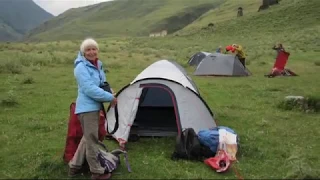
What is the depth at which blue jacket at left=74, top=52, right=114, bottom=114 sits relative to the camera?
24.1ft

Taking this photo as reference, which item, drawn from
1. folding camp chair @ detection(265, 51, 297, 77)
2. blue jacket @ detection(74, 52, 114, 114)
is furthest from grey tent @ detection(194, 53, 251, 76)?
blue jacket @ detection(74, 52, 114, 114)

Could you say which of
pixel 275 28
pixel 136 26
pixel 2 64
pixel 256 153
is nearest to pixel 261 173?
pixel 256 153

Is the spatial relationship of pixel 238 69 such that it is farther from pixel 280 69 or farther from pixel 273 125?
pixel 273 125

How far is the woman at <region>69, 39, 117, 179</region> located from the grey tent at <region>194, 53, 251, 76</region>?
1587cm

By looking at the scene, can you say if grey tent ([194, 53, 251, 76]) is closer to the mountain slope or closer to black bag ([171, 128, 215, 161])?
black bag ([171, 128, 215, 161])

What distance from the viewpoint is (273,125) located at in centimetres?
1234

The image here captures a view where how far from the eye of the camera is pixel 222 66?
23172 mm

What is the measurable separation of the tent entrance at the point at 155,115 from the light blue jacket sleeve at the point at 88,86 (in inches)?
125

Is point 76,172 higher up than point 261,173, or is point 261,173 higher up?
point 76,172

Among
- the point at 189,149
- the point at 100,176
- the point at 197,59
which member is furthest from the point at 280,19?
the point at 100,176

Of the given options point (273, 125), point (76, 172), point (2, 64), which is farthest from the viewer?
point (2, 64)

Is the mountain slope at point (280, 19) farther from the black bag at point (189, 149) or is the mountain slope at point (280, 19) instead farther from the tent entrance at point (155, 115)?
the black bag at point (189, 149)

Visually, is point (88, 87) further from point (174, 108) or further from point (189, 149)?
point (174, 108)

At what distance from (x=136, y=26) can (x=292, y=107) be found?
178801 mm
